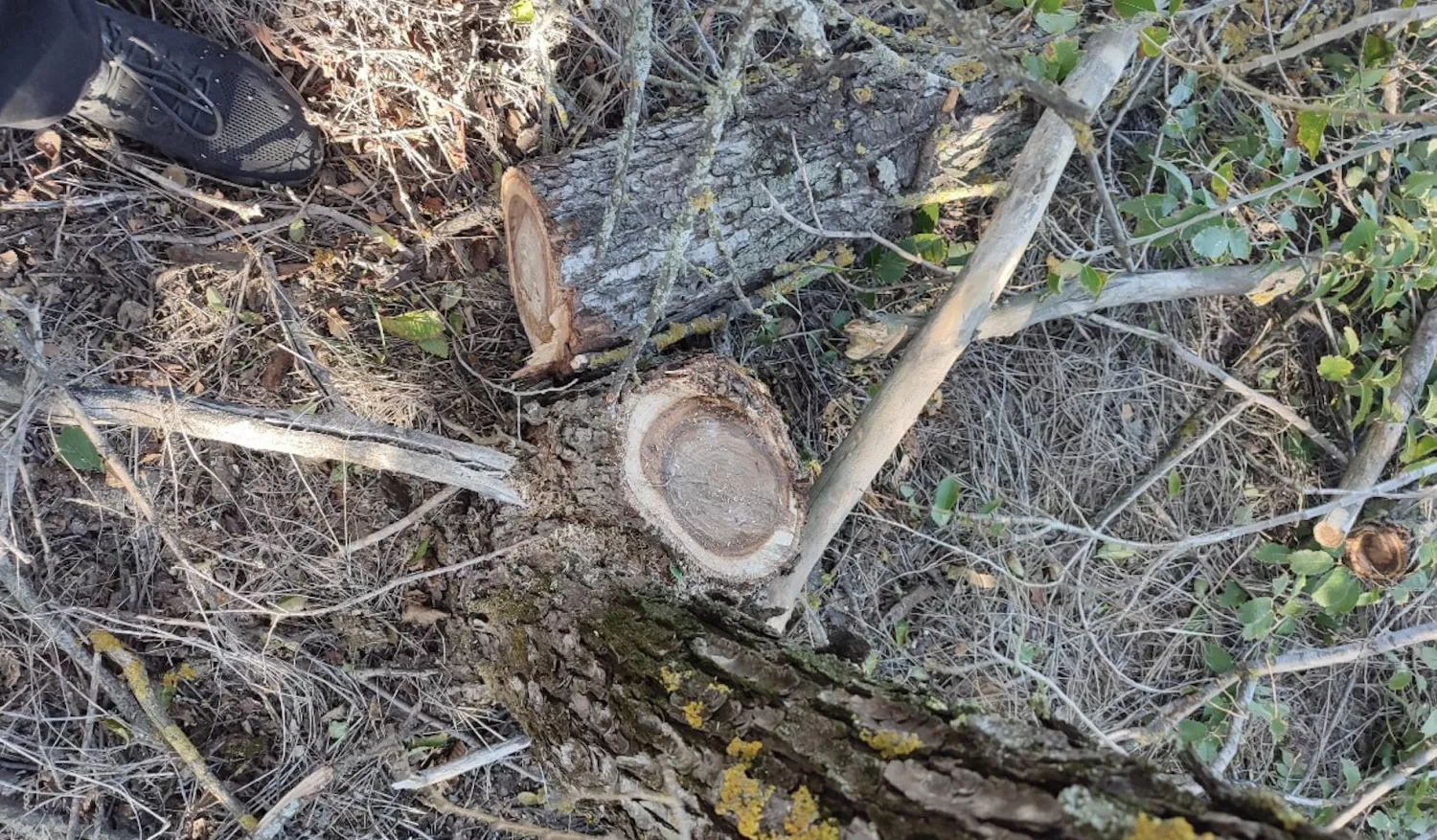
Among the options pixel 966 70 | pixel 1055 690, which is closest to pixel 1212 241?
pixel 966 70

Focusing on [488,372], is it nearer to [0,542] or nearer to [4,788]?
[0,542]

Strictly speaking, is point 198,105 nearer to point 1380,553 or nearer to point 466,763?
point 466,763

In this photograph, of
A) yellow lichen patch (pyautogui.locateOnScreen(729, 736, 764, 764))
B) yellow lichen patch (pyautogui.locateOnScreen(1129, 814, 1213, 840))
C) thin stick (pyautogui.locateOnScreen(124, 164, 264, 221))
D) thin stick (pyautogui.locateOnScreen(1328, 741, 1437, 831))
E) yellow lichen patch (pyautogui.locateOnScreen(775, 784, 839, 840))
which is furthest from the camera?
thin stick (pyautogui.locateOnScreen(1328, 741, 1437, 831))

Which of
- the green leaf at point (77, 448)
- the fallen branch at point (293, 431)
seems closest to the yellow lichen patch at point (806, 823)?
the fallen branch at point (293, 431)

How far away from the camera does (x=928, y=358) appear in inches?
75.5

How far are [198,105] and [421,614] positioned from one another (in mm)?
1238

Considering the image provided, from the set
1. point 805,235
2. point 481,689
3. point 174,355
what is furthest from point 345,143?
point 481,689

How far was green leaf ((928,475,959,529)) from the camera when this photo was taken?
2203mm

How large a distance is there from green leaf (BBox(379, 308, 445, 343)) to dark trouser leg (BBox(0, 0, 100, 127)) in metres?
0.72

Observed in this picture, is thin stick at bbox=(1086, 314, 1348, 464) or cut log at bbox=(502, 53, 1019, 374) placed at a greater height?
cut log at bbox=(502, 53, 1019, 374)

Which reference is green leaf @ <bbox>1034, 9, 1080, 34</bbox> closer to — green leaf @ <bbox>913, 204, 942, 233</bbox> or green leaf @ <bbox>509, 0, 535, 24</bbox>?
green leaf @ <bbox>913, 204, 942, 233</bbox>

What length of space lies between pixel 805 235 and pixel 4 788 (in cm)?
216

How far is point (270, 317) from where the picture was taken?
1973mm

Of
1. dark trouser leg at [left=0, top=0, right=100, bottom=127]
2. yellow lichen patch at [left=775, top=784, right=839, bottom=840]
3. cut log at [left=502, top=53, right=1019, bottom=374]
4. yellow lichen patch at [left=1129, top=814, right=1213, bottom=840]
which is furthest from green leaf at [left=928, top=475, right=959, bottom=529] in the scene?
dark trouser leg at [left=0, top=0, right=100, bottom=127]
